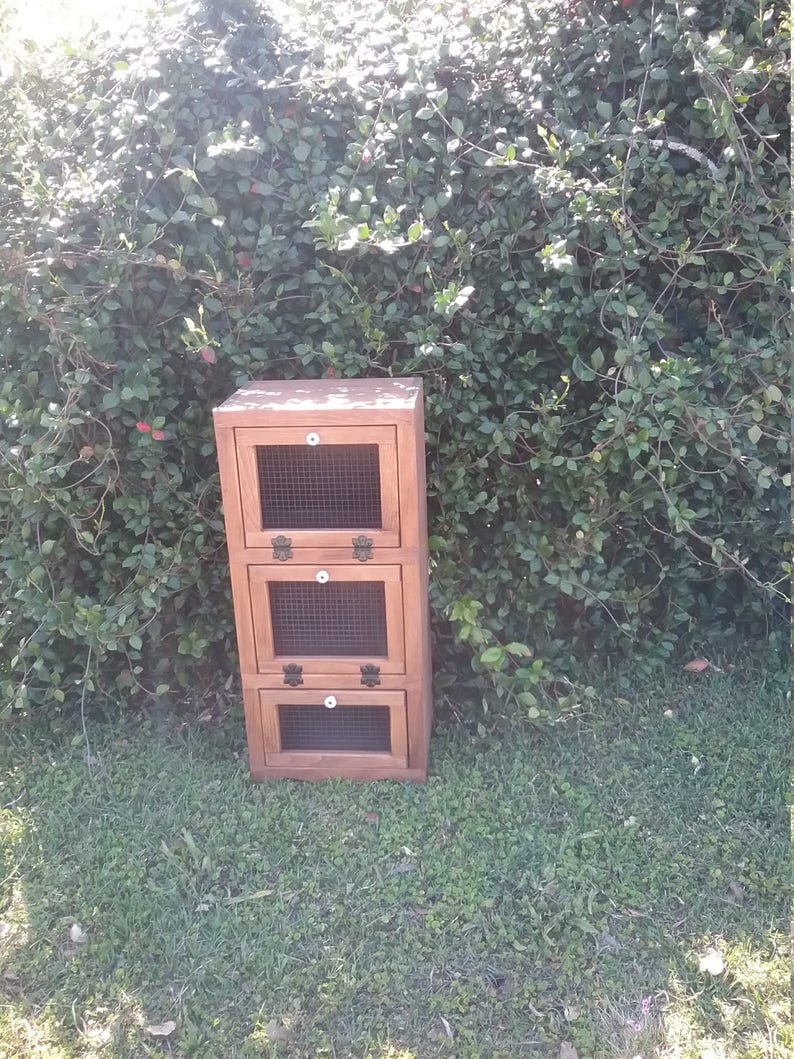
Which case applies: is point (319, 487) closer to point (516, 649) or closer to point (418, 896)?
point (516, 649)

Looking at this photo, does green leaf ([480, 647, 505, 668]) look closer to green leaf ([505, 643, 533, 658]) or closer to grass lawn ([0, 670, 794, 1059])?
green leaf ([505, 643, 533, 658])

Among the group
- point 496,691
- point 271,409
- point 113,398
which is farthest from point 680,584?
point 113,398

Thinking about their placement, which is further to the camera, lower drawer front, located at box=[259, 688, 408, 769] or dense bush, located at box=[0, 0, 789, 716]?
lower drawer front, located at box=[259, 688, 408, 769]

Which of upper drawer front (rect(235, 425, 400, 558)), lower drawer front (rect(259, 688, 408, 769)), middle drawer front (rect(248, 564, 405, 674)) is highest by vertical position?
upper drawer front (rect(235, 425, 400, 558))

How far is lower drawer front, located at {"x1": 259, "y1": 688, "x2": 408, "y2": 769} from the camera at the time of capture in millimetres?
2916

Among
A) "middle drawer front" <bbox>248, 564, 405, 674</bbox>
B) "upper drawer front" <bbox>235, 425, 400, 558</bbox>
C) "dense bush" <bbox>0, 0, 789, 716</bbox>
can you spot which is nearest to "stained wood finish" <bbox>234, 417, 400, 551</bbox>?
"upper drawer front" <bbox>235, 425, 400, 558</bbox>

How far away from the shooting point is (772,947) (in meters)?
2.31


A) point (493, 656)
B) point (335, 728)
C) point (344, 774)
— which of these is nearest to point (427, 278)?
point (493, 656)

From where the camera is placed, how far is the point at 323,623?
2859 mm

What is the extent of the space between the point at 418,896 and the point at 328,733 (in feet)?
2.27

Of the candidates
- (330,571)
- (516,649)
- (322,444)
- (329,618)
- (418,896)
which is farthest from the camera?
(516,649)

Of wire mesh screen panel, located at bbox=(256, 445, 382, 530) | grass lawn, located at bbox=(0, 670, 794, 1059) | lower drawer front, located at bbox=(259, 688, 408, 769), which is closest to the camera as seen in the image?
grass lawn, located at bbox=(0, 670, 794, 1059)

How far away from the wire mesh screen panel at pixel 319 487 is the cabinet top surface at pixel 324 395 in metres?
0.14

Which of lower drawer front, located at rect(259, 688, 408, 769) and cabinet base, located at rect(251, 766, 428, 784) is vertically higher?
lower drawer front, located at rect(259, 688, 408, 769)
